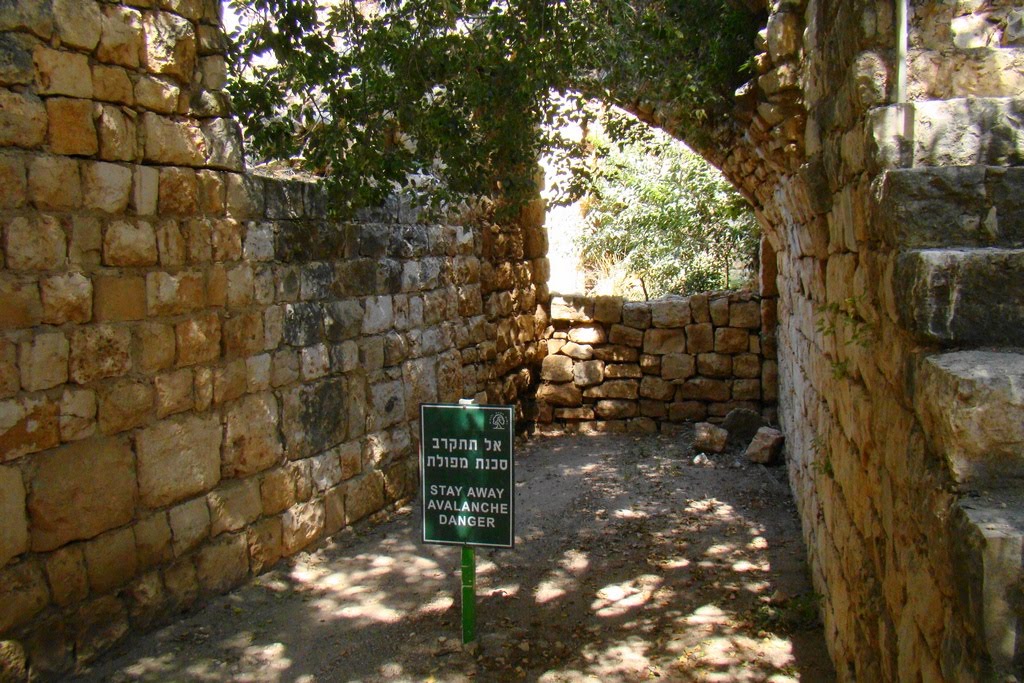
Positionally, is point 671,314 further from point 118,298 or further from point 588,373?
point 118,298

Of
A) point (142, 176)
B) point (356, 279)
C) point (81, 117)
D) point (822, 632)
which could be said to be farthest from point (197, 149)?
point (822, 632)

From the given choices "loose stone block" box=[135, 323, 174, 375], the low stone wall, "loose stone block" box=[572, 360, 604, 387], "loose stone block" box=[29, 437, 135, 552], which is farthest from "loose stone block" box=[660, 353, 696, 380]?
"loose stone block" box=[29, 437, 135, 552]

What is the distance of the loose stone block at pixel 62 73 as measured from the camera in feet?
11.3

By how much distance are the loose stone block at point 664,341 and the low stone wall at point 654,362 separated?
0.4 inches

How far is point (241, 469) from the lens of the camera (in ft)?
14.9

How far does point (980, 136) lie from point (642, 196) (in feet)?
36.6

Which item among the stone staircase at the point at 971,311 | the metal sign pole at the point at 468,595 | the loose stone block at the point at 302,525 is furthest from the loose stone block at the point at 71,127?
the stone staircase at the point at 971,311

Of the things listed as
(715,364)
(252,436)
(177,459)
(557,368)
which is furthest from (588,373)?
(177,459)

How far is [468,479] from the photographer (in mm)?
4020

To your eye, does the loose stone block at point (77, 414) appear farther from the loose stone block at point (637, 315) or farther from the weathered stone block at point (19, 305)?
the loose stone block at point (637, 315)

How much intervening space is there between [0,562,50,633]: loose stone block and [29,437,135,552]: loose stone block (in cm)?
10

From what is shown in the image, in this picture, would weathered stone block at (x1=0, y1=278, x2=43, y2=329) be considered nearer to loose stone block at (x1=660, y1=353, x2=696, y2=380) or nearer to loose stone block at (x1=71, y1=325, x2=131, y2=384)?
loose stone block at (x1=71, y1=325, x2=131, y2=384)

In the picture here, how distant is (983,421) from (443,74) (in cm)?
424

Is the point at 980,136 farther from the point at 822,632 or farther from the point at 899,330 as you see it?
the point at 822,632
